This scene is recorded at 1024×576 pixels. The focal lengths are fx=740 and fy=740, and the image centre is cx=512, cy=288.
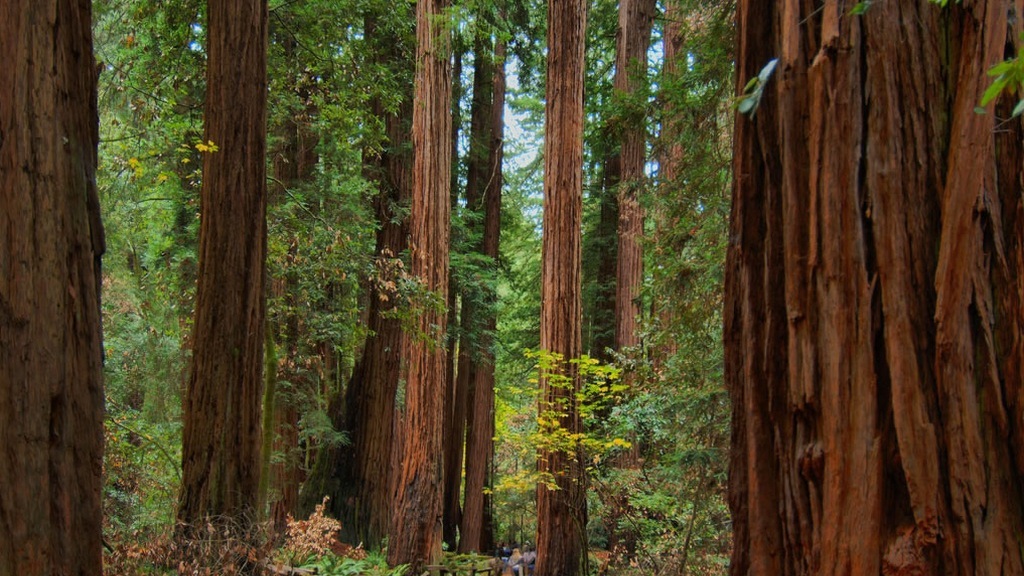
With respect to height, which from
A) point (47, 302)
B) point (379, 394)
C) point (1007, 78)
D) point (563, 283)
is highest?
point (563, 283)

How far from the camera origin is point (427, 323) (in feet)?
38.2

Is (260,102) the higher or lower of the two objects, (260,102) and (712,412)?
the higher

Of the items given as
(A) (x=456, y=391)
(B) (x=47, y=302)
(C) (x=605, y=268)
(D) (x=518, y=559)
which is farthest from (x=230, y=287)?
(C) (x=605, y=268)

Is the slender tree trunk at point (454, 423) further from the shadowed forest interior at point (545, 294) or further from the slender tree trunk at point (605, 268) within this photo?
the slender tree trunk at point (605, 268)

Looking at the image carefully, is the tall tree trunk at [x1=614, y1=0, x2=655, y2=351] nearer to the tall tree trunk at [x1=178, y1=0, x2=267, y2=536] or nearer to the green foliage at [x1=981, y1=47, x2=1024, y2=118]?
the tall tree trunk at [x1=178, y1=0, x2=267, y2=536]

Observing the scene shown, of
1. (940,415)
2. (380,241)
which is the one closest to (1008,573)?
(940,415)

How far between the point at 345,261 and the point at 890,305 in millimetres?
8491

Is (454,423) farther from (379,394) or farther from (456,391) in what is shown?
(379,394)

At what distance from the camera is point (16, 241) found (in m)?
2.41

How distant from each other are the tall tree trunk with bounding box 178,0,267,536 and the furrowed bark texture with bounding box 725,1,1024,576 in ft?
17.2

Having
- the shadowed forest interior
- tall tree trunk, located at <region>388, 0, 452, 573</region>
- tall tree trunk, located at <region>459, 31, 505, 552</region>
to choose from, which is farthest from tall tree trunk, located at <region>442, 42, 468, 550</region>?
tall tree trunk, located at <region>388, 0, 452, 573</region>

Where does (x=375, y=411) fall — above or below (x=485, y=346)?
below

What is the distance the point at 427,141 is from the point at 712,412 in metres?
6.88

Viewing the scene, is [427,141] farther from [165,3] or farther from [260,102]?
[260,102]
